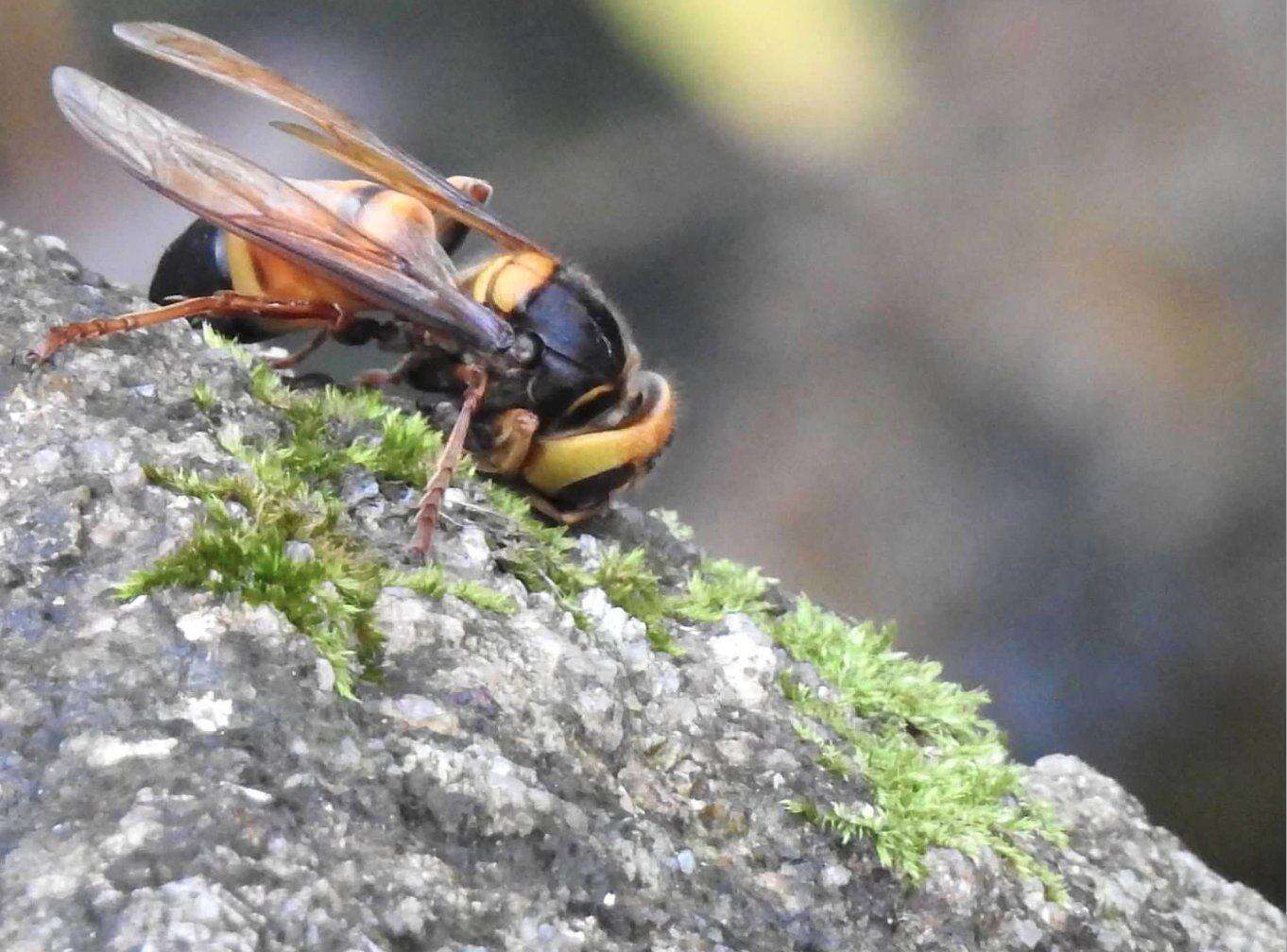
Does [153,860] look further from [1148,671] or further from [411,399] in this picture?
[1148,671]

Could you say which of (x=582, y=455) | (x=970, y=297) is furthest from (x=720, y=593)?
(x=970, y=297)

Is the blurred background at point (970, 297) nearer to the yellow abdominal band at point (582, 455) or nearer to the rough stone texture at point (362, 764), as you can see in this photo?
the yellow abdominal band at point (582, 455)

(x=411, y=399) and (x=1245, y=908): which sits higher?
(x=1245, y=908)

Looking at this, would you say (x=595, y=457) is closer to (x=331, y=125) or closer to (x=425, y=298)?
(x=425, y=298)

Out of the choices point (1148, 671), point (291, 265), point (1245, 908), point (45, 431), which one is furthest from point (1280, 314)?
point (45, 431)

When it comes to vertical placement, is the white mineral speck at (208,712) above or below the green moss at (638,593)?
below

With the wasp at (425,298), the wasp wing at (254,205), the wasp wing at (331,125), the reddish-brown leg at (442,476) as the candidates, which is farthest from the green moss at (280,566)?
the wasp wing at (331,125)

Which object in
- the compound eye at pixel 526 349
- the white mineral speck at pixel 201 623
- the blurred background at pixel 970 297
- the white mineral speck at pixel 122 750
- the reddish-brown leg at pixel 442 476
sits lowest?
the white mineral speck at pixel 122 750
